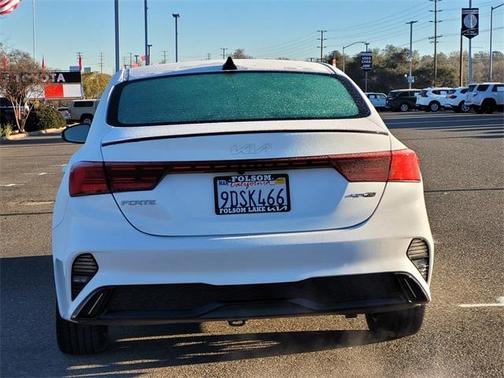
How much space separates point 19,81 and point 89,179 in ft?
102

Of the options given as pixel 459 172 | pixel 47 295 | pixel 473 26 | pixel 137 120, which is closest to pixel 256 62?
pixel 137 120

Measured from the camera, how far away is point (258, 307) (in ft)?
11.5

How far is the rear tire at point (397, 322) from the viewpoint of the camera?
13.6 feet

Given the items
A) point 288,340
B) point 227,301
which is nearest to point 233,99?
point 227,301

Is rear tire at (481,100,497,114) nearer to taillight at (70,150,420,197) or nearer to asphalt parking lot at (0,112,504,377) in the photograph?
asphalt parking lot at (0,112,504,377)

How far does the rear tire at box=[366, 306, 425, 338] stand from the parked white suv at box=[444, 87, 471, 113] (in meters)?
40.3

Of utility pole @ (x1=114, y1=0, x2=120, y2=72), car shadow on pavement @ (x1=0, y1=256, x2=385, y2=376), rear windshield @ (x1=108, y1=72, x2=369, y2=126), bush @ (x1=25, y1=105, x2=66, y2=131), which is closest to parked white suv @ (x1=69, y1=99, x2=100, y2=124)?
bush @ (x1=25, y1=105, x2=66, y2=131)

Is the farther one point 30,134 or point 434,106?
point 434,106

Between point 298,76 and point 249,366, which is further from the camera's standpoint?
point 298,76

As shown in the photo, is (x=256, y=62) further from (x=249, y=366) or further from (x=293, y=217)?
(x=249, y=366)

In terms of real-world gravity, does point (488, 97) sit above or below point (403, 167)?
above

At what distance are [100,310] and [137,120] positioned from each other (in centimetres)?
111

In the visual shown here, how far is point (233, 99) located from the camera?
164 inches

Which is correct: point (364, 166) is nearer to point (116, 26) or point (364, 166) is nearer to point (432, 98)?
point (116, 26)
